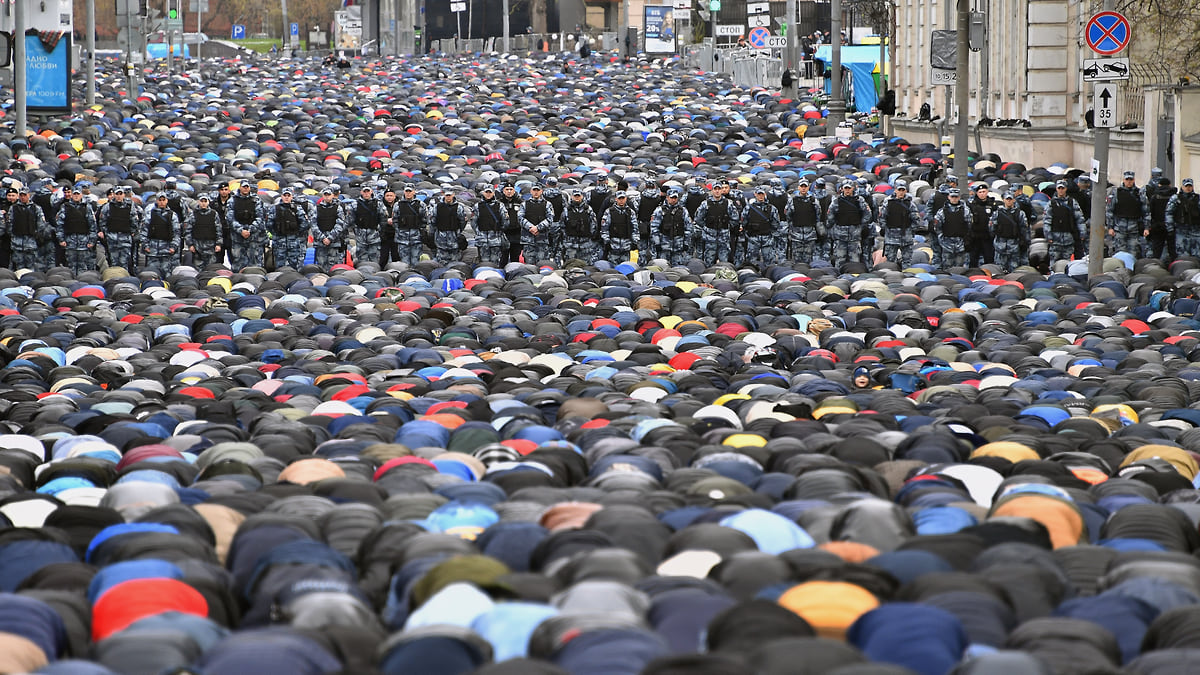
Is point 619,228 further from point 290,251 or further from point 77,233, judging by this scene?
point 77,233

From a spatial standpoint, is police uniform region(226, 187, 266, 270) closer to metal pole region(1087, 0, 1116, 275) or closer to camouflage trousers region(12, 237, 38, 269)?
camouflage trousers region(12, 237, 38, 269)

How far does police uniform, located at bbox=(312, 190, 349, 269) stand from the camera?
87.1ft

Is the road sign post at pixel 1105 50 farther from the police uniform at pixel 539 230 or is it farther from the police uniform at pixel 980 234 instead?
the police uniform at pixel 539 230

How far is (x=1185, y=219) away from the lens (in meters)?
23.8

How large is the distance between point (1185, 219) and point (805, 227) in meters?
5.50

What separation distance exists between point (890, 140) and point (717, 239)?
15.4 metres

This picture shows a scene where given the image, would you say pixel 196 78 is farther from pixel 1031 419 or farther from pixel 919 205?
pixel 1031 419

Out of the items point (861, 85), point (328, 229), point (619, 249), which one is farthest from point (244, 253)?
point (861, 85)

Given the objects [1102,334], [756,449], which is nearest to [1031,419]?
[756,449]

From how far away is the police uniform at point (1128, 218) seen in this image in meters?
24.3

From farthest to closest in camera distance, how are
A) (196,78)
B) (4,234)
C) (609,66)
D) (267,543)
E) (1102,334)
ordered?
(609,66)
(196,78)
(4,234)
(1102,334)
(267,543)

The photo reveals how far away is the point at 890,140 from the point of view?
40.8 m

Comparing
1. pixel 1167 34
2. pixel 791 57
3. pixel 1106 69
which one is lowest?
pixel 1106 69

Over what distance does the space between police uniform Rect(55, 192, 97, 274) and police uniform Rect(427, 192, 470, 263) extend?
510cm
